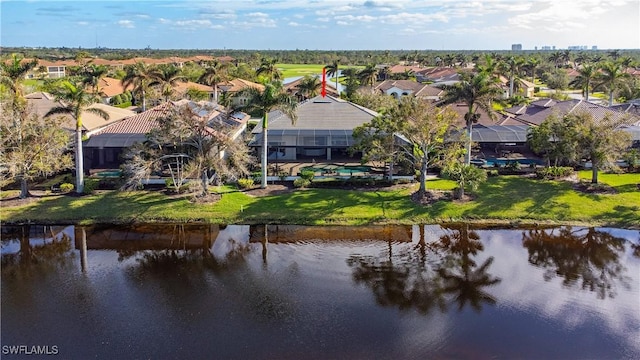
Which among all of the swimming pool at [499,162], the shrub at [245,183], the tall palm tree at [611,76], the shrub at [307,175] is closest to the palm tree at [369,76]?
the tall palm tree at [611,76]

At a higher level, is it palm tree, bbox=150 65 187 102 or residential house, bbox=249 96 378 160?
palm tree, bbox=150 65 187 102

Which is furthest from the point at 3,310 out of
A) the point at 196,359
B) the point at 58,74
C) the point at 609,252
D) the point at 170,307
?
the point at 58,74

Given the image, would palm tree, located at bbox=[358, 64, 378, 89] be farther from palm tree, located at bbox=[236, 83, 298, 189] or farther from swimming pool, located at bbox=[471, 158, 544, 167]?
palm tree, located at bbox=[236, 83, 298, 189]

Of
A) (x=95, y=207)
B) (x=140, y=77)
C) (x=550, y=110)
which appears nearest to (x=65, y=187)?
(x=95, y=207)

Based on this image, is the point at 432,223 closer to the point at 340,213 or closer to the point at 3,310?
the point at 340,213

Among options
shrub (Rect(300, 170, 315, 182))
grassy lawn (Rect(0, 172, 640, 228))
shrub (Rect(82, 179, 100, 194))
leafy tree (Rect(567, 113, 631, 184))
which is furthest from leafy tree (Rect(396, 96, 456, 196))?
shrub (Rect(82, 179, 100, 194))

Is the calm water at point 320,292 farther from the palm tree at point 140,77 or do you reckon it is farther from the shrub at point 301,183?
the palm tree at point 140,77
